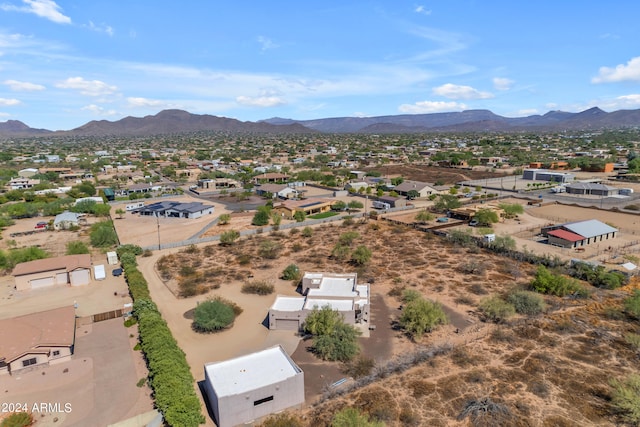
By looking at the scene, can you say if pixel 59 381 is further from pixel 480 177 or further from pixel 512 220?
pixel 480 177

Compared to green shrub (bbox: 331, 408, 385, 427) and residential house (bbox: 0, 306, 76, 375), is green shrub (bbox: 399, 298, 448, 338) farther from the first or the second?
residential house (bbox: 0, 306, 76, 375)

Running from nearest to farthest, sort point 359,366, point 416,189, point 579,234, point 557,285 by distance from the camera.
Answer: point 359,366 < point 557,285 < point 579,234 < point 416,189

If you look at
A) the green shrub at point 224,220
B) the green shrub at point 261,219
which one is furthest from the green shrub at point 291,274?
the green shrub at point 224,220

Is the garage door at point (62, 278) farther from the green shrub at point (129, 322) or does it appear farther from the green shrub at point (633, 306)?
the green shrub at point (633, 306)

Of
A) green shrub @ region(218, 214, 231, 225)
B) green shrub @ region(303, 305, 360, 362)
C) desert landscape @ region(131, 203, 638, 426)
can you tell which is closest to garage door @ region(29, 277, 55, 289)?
desert landscape @ region(131, 203, 638, 426)

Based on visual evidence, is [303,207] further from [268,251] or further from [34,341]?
[34,341]

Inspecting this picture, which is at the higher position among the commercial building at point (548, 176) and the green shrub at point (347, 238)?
the commercial building at point (548, 176)

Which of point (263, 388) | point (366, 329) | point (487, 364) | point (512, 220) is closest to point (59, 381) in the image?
point (263, 388)

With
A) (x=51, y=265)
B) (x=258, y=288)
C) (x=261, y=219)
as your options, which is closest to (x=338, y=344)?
(x=258, y=288)
